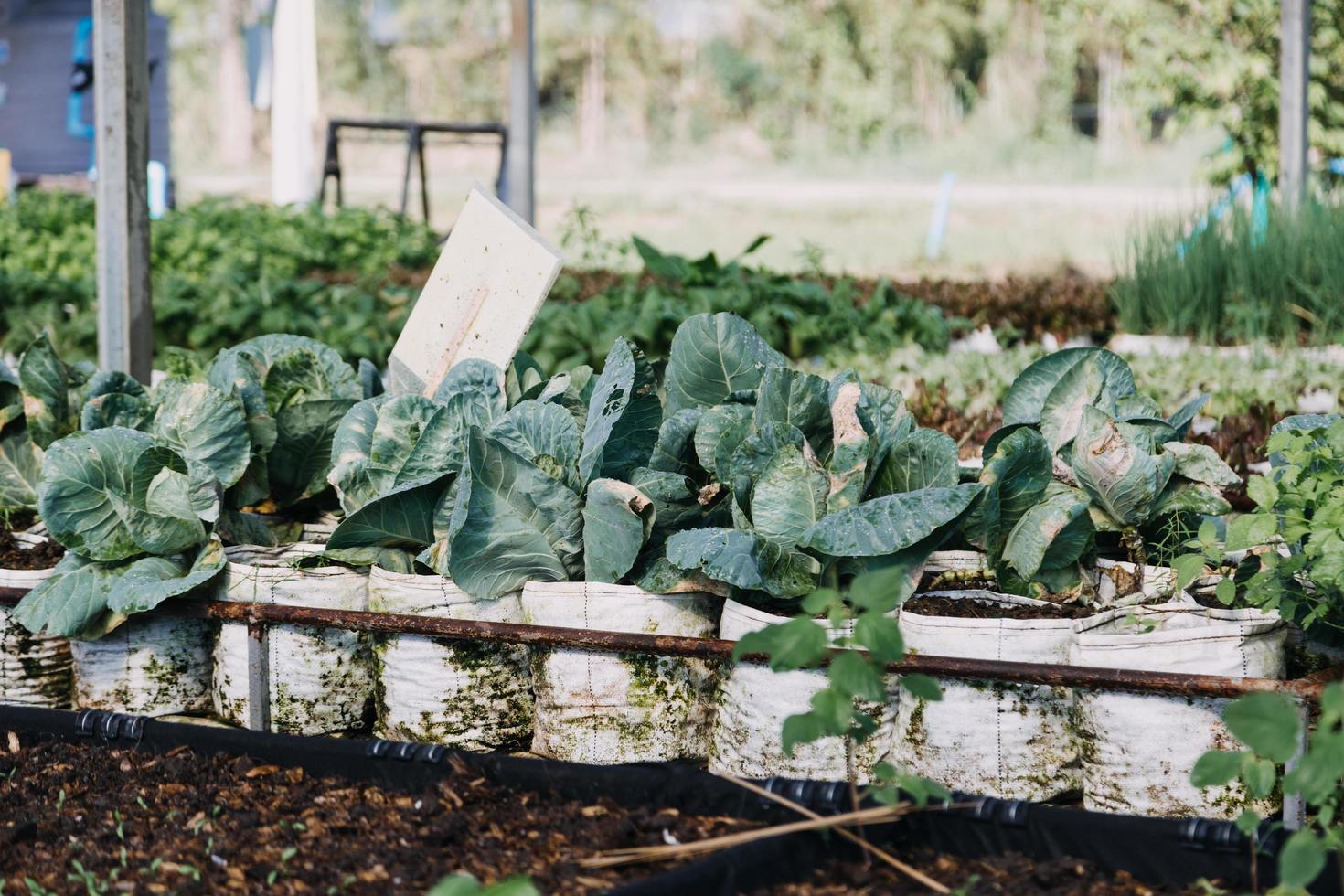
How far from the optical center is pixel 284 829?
1754mm

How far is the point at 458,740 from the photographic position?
2141mm

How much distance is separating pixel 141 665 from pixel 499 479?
2.19 ft

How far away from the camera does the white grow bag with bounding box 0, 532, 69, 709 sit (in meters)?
2.36

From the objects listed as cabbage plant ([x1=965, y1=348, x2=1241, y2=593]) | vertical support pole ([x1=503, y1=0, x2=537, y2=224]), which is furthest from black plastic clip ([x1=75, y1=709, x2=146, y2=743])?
vertical support pole ([x1=503, y1=0, x2=537, y2=224])

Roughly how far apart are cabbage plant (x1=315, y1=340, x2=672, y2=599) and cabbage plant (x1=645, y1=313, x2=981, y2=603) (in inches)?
2.8

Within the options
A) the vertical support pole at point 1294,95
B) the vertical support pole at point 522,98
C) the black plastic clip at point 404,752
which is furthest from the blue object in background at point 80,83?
the black plastic clip at point 404,752

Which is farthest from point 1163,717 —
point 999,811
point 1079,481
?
point 1079,481

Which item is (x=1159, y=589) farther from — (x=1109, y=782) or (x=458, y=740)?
(x=458, y=740)

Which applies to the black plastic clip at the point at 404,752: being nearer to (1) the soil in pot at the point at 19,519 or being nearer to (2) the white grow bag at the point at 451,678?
(2) the white grow bag at the point at 451,678

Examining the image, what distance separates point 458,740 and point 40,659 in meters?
0.75

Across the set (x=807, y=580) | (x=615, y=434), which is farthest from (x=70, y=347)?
(x=807, y=580)

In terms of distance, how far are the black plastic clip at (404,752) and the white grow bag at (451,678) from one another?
24 centimetres

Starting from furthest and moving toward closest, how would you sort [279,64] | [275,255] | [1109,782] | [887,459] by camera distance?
1. [279,64]
2. [275,255]
3. [887,459]
4. [1109,782]

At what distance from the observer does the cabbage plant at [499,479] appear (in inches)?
83.0
